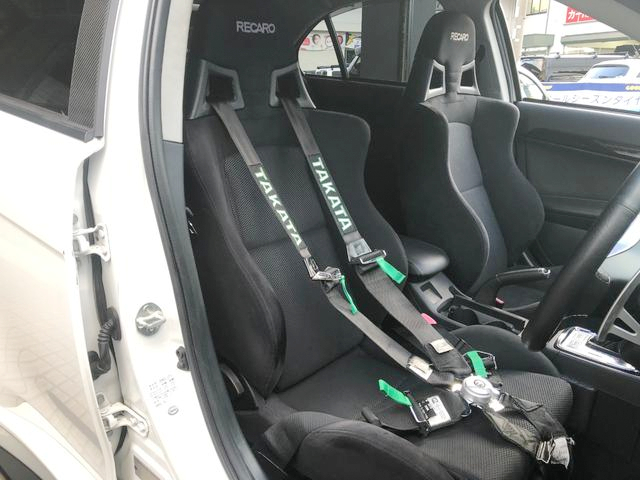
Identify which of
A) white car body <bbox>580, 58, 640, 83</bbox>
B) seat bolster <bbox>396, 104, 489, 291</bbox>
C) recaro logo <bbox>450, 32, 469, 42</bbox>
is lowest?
seat bolster <bbox>396, 104, 489, 291</bbox>

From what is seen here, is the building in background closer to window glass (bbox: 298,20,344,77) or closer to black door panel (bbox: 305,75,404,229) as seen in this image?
black door panel (bbox: 305,75,404,229)

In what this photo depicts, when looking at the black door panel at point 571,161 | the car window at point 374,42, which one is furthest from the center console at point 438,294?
the car window at point 374,42

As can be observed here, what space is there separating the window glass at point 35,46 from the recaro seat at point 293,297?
12.8 inches

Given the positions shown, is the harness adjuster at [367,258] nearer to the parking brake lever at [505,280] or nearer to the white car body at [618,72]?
the parking brake lever at [505,280]

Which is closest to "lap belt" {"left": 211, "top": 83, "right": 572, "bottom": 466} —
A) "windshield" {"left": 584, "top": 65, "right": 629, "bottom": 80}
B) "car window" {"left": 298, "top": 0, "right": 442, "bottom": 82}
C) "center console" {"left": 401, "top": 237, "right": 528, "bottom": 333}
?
"center console" {"left": 401, "top": 237, "right": 528, "bottom": 333}

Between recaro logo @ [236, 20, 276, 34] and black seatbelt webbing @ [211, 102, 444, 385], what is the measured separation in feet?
0.56

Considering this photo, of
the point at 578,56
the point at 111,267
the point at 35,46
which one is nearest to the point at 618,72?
the point at 578,56

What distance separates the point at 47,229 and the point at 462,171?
1575 mm

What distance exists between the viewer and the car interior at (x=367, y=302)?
1.06 metres

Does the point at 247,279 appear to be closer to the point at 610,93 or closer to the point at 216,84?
the point at 216,84

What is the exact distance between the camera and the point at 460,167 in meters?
2.09

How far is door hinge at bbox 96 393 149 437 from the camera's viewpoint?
0.99m

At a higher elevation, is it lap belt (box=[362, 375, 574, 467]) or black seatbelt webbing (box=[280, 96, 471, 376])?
black seatbelt webbing (box=[280, 96, 471, 376])

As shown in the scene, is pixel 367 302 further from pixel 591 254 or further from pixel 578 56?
pixel 578 56
